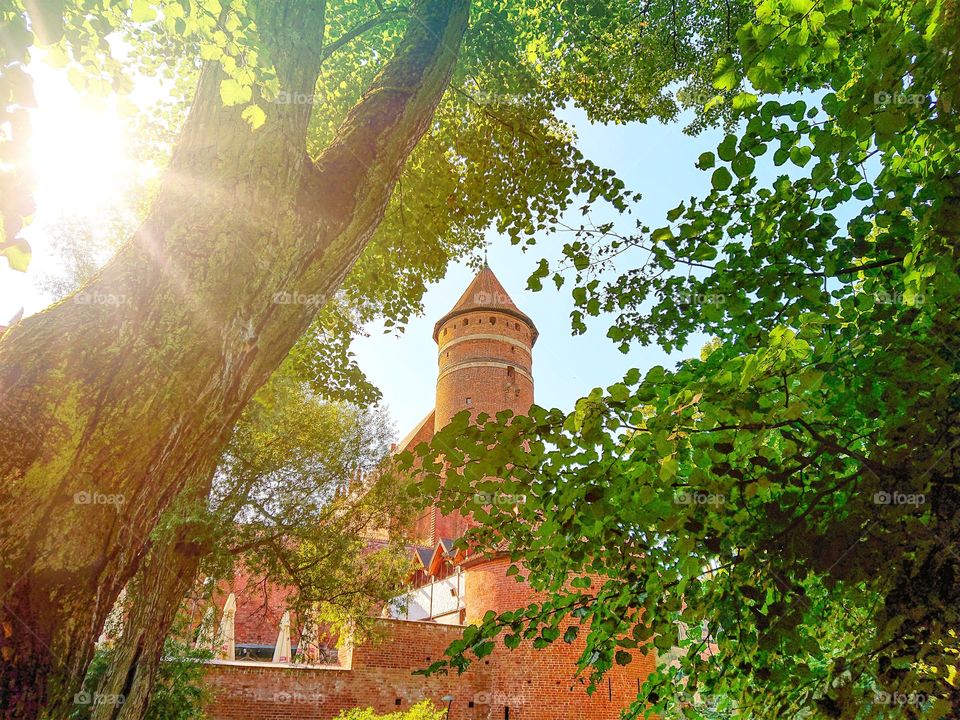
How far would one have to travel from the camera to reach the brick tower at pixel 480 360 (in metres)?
27.5

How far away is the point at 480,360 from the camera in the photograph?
2784 cm

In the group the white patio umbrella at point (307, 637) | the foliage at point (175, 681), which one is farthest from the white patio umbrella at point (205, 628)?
the white patio umbrella at point (307, 637)

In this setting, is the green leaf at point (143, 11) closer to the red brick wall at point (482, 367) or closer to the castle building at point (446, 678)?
the castle building at point (446, 678)

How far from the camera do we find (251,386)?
2664 millimetres

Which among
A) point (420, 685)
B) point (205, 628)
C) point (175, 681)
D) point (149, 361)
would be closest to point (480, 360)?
point (420, 685)

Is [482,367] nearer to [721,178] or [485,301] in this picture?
[485,301]

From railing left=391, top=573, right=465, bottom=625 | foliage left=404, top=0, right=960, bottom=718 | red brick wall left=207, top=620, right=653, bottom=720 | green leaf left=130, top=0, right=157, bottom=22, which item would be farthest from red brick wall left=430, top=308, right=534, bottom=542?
green leaf left=130, top=0, right=157, bottom=22

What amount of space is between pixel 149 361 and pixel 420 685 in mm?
17134

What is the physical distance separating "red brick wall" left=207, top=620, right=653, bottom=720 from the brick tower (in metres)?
10.4

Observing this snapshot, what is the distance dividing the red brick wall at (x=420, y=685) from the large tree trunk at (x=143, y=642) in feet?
24.3

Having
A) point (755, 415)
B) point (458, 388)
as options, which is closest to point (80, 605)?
point (755, 415)

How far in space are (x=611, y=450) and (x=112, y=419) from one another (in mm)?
1999

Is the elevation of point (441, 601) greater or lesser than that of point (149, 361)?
greater

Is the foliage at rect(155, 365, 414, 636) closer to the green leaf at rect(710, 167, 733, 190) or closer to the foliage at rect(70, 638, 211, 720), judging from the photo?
the foliage at rect(70, 638, 211, 720)
